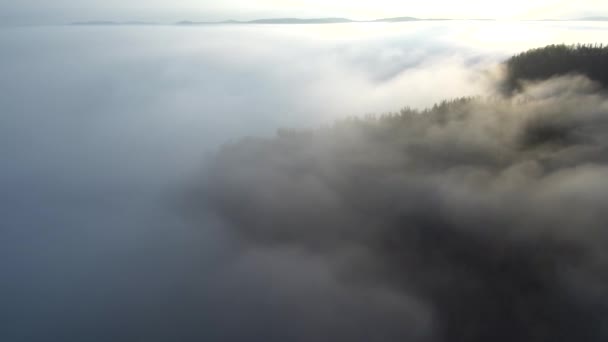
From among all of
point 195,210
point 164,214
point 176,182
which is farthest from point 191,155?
point 195,210

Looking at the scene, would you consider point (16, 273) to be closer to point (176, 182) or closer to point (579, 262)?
point (176, 182)

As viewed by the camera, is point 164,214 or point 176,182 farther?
point 176,182

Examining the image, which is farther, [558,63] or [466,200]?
[558,63]

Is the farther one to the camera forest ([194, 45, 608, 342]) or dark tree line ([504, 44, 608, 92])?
dark tree line ([504, 44, 608, 92])

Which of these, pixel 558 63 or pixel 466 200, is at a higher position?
pixel 558 63

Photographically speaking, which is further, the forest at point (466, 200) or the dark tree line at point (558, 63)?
the dark tree line at point (558, 63)

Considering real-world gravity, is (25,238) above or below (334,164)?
below

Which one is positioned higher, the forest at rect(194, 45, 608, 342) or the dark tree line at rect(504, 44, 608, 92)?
the dark tree line at rect(504, 44, 608, 92)

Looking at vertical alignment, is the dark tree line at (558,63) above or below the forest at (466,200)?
above
